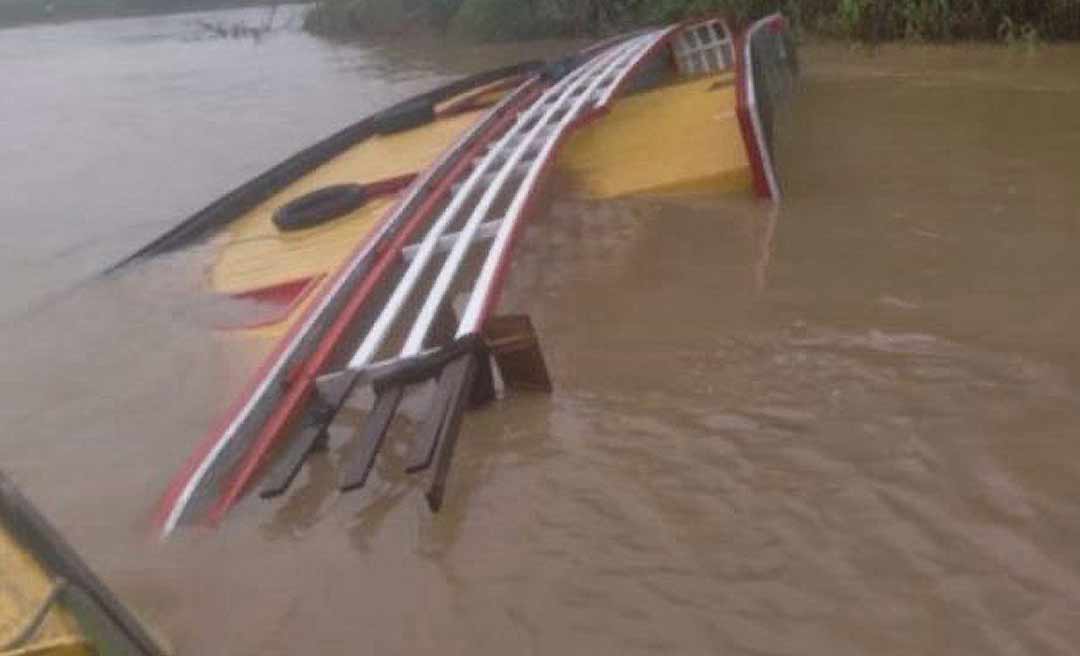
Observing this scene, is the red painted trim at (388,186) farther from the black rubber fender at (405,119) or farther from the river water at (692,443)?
the black rubber fender at (405,119)

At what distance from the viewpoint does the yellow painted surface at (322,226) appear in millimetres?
6930

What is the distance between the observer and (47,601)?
2.21m

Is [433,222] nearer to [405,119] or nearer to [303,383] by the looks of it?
[303,383]

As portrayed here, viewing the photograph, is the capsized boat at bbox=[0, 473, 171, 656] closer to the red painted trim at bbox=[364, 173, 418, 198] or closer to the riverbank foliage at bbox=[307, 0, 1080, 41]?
the red painted trim at bbox=[364, 173, 418, 198]

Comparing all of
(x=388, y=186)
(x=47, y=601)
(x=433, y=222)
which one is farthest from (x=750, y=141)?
(x=47, y=601)

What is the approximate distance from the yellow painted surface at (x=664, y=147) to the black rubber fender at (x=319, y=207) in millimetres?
1476

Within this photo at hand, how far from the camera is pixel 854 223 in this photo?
681 centimetres

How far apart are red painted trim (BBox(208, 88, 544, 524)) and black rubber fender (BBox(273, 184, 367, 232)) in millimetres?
1006

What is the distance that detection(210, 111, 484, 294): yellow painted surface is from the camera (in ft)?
22.7

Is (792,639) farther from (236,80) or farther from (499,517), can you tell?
(236,80)

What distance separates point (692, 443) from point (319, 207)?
13.6 ft

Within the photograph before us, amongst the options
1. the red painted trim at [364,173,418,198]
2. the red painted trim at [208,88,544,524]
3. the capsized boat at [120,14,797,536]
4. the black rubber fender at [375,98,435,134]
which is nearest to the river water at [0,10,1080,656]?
the red painted trim at [208,88,544,524]

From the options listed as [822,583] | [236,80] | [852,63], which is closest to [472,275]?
[822,583]

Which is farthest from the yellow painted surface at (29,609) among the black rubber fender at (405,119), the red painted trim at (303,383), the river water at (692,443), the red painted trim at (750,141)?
the black rubber fender at (405,119)
